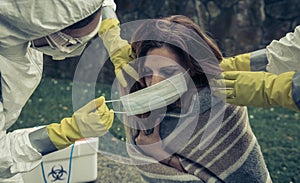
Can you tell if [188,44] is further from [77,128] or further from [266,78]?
[77,128]

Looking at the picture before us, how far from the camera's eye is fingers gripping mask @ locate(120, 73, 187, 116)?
2062 millimetres

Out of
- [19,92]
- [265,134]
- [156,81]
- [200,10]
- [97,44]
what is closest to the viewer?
[156,81]

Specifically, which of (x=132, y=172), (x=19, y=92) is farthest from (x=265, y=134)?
(x=19, y=92)

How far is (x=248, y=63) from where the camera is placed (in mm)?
2258

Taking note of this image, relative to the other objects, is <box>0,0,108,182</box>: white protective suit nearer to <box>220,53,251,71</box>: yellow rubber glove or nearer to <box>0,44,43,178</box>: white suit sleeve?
<box>0,44,43,178</box>: white suit sleeve

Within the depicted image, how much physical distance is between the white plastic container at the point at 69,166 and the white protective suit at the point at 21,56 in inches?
27.0

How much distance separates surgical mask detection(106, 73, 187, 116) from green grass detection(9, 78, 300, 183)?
5.21 feet

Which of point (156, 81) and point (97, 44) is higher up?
point (156, 81)

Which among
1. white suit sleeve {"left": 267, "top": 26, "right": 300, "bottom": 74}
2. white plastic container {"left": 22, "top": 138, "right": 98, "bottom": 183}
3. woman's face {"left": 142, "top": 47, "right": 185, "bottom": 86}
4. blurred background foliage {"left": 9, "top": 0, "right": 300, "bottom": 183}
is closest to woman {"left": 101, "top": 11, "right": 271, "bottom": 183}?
woman's face {"left": 142, "top": 47, "right": 185, "bottom": 86}

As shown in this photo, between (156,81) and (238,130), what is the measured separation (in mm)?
366

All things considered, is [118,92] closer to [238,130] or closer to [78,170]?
[238,130]

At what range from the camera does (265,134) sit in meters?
4.11

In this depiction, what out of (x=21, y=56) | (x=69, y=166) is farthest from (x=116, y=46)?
(x=69, y=166)

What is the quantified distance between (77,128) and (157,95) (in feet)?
1.12
